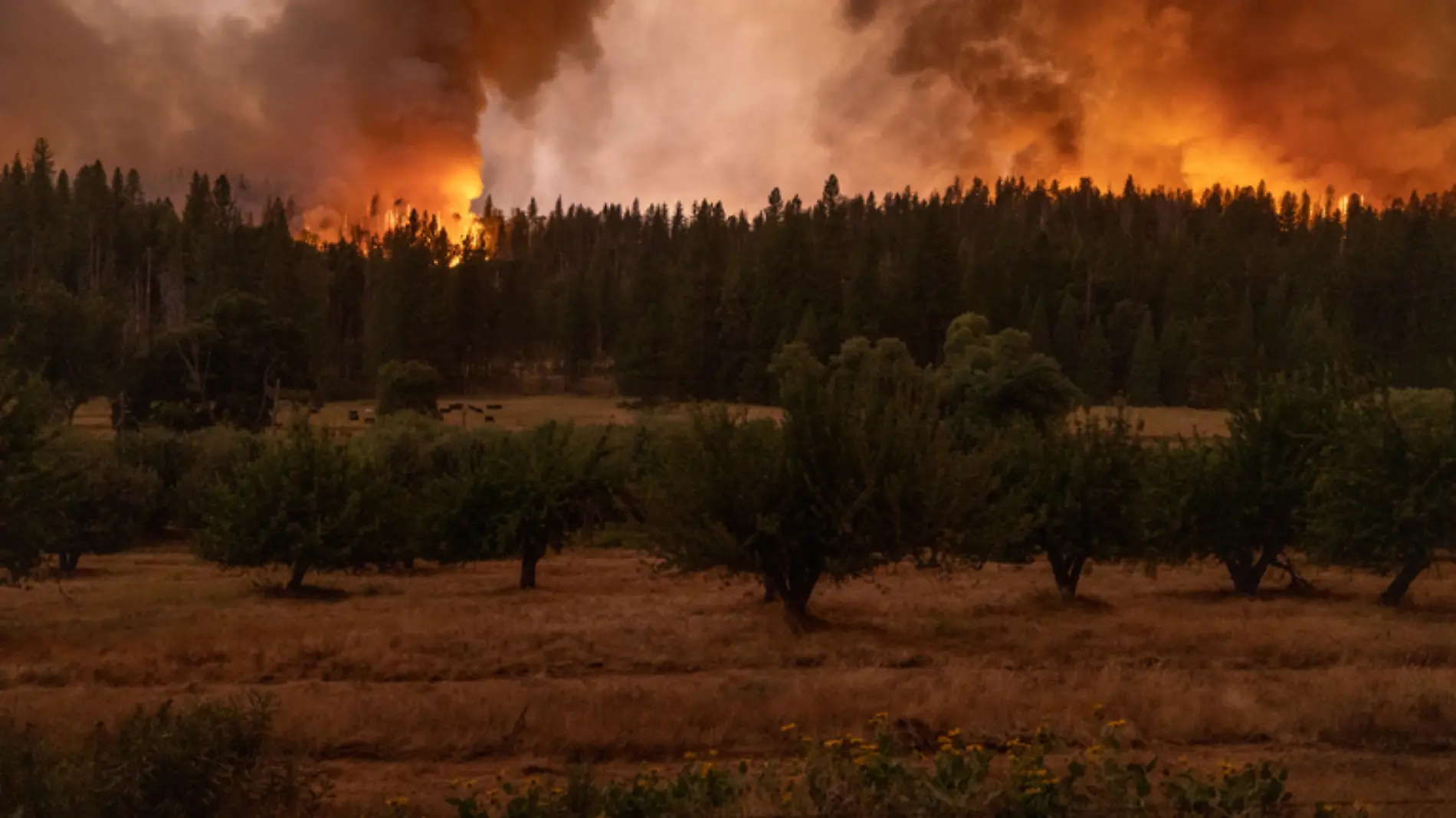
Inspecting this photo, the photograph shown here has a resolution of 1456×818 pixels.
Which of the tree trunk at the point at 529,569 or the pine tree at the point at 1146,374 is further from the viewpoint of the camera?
the pine tree at the point at 1146,374

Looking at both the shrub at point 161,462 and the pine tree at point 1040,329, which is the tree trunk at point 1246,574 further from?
the pine tree at point 1040,329

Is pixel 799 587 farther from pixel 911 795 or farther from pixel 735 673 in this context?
pixel 911 795

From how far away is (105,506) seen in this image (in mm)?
41875

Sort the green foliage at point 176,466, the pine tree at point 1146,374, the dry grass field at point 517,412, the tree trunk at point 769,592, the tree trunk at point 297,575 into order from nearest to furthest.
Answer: the tree trunk at point 769,592 → the tree trunk at point 297,575 → the green foliage at point 176,466 → the dry grass field at point 517,412 → the pine tree at point 1146,374

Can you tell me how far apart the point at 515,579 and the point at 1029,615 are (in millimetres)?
17527

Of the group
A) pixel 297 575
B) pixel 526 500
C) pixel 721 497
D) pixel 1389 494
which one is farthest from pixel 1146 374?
pixel 721 497

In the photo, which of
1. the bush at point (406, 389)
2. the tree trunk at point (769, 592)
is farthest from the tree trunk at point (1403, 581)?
the bush at point (406, 389)

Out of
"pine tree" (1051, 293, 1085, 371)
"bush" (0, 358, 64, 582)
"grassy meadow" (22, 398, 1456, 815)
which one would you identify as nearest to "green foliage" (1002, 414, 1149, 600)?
"grassy meadow" (22, 398, 1456, 815)

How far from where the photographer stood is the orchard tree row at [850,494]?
18156 mm

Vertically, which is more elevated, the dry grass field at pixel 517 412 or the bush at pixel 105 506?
the dry grass field at pixel 517 412

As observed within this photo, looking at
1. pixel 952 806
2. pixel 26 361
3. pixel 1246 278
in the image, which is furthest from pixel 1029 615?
pixel 1246 278

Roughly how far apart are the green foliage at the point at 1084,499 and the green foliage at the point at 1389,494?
3903mm

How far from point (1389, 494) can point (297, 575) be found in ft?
90.0

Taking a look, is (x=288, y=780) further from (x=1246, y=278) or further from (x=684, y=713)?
(x=1246, y=278)
